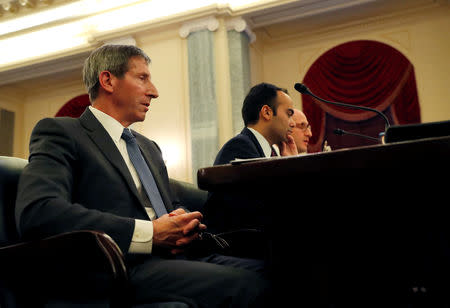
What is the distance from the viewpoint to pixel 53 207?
1.09m

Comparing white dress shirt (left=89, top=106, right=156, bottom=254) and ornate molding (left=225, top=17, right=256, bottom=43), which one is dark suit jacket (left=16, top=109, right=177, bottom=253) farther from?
ornate molding (left=225, top=17, right=256, bottom=43)

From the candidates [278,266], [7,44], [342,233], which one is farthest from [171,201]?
[7,44]

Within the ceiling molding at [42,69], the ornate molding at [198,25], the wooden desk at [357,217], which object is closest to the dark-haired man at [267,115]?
the wooden desk at [357,217]

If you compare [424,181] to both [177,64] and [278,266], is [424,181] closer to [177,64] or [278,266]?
[278,266]

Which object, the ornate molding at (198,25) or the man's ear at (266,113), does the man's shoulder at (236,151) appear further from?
the ornate molding at (198,25)

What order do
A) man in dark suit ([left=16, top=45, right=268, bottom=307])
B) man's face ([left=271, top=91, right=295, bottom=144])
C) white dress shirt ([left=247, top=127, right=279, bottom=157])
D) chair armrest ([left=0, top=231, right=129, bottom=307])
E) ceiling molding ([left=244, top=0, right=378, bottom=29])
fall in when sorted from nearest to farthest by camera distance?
chair armrest ([left=0, top=231, right=129, bottom=307])
man in dark suit ([left=16, top=45, right=268, bottom=307])
white dress shirt ([left=247, top=127, right=279, bottom=157])
man's face ([left=271, top=91, right=295, bottom=144])
ceiling molding ([left=244, top=0, right=378, bottom=29])

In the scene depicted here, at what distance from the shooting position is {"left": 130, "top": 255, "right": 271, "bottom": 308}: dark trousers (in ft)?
3.49

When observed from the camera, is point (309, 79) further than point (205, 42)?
Yes

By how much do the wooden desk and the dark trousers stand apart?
0.38 ft

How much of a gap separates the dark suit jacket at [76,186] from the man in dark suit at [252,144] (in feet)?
0.83

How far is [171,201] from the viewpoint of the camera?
159cm

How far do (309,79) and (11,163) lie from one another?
5.31 metres

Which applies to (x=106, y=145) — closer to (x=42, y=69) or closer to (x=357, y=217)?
(x=357, y=217)

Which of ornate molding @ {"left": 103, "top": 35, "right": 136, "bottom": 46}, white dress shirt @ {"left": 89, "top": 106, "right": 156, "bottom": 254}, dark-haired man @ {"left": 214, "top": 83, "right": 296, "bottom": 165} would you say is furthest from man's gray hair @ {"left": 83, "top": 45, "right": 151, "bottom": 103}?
ornate molding @ {"left": 103, "top": 35, "right": 136, "bottom": 46}
